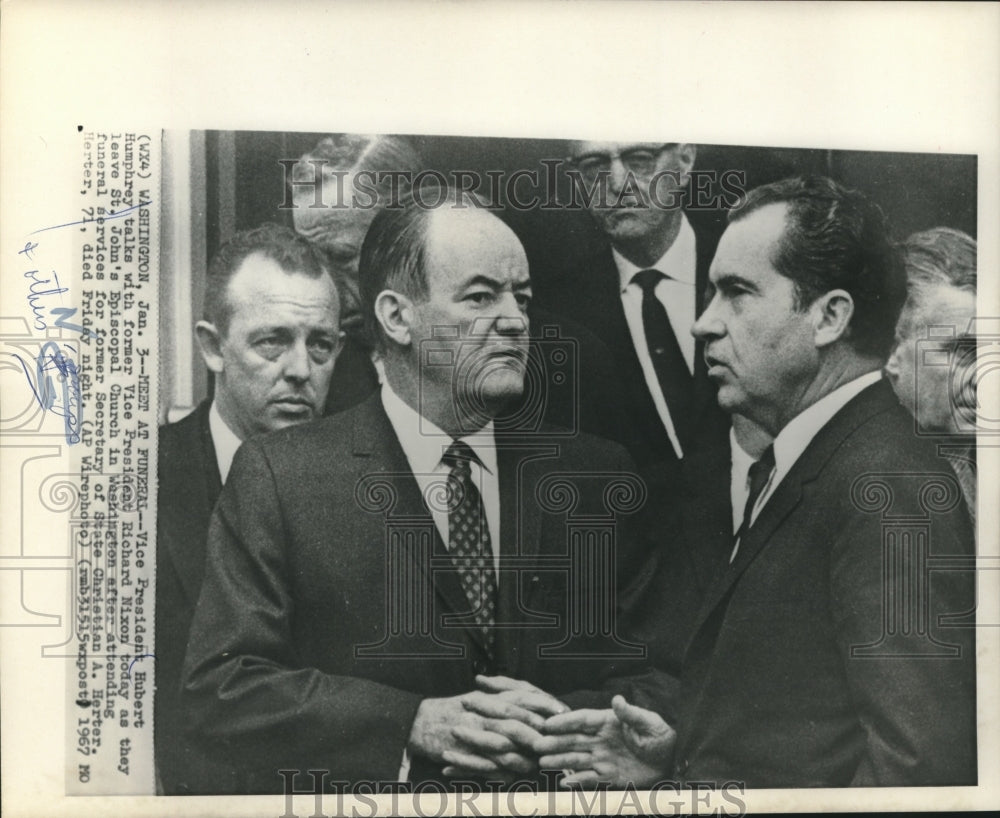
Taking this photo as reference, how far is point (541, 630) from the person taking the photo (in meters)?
2.69

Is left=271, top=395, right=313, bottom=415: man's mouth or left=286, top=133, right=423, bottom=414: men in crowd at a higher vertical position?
left=286, top=133, right=423, bottom=414: men in crowd

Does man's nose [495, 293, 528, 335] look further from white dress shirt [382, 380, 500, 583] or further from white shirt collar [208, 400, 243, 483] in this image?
white shirt collar [208, 400, 243, 483]

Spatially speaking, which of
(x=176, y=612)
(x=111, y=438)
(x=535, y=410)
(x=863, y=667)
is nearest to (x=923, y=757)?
(x=863, y=667)

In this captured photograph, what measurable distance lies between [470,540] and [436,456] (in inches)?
9.8

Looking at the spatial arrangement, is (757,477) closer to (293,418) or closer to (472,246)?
(472,246)

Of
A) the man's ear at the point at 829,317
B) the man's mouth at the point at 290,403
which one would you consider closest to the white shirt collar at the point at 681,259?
the man's ear at the point at 829,317

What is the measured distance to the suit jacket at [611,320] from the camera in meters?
2.71

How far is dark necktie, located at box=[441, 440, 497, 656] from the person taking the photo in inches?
105

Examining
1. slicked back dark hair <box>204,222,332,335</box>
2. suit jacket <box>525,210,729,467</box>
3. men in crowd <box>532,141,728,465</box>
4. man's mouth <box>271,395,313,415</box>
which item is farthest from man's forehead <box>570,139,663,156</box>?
man's mouth <box>271,395,313,415</box>

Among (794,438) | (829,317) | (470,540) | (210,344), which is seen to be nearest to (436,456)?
(470,540)

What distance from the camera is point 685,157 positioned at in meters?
2.75

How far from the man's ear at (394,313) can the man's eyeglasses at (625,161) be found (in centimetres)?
60

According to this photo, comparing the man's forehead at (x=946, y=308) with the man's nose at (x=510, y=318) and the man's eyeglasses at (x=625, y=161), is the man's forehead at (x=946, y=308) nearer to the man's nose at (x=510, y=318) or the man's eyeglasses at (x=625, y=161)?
the man's eyeglasses at (x=625, y=161)

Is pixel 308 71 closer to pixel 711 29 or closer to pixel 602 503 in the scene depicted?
pixel 711 29
